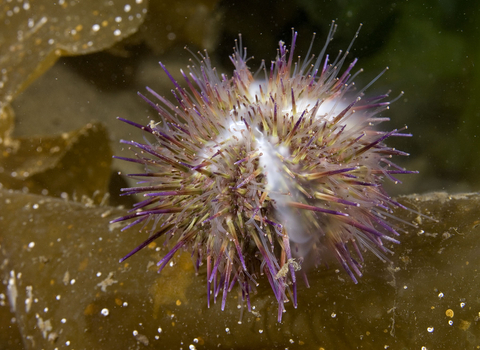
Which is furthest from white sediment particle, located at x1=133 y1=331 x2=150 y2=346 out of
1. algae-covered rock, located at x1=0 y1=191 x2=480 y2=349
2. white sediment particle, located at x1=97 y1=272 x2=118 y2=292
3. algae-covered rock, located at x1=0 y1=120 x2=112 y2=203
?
algae-covered rock, located at x1=0 y1=120 x2=112 y2=203

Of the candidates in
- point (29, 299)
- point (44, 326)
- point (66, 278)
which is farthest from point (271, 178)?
point (29, 299)

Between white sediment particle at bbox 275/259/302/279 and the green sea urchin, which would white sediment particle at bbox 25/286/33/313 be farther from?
white sediment particle at bbox 275/259/302/279

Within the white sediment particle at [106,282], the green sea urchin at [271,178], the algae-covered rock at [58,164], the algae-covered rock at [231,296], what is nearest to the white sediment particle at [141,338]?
the algae-covered rock at [231,296]

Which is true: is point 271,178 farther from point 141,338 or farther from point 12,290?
point 12,290

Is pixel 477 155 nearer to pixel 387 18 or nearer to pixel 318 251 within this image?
pixel 387 18

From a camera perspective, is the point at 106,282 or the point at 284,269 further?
the point at 106,282

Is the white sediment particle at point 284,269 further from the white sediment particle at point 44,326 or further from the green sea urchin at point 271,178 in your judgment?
the white sediment particle at point 44,326
